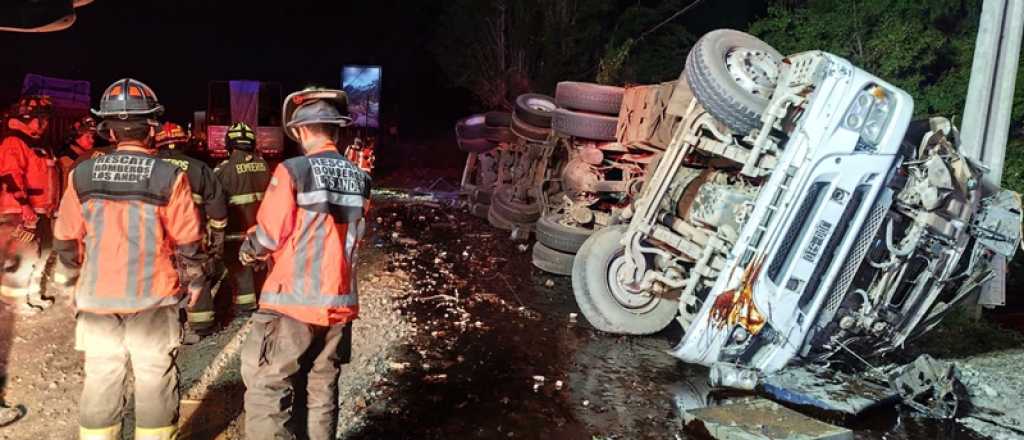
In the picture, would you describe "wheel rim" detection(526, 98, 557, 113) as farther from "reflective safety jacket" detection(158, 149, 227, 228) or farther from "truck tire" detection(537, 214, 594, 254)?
"reflective safety jacket" detection(158, 149, 227, 228)

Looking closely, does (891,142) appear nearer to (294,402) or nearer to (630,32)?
(294,402)

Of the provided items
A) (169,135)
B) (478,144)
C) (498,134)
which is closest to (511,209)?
(498,134)

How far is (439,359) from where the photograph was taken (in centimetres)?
459

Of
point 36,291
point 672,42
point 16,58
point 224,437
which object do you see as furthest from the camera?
point 16,58

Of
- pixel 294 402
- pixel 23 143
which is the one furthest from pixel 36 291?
pixel 294 402

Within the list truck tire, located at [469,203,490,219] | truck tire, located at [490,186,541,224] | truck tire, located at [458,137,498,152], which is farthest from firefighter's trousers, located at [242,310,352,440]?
truck tire, located at [458,137,498,152]

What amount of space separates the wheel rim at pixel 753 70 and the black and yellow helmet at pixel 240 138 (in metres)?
3.50

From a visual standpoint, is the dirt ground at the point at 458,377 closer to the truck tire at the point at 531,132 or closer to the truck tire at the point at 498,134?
the truck tire at the point at 531,132

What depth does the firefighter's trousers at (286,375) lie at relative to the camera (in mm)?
2715

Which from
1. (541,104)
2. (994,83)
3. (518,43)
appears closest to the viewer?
(994,83)

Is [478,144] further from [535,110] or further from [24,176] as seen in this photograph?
[24,176]

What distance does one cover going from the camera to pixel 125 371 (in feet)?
9.43

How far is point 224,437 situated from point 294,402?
707 millimetres

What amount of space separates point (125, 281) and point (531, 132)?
724 centimetres
